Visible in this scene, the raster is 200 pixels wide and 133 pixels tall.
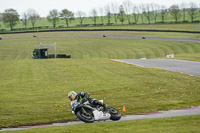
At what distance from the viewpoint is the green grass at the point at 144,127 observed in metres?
13.7

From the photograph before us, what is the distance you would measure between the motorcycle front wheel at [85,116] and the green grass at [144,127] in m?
0.65

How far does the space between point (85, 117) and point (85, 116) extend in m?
0.09

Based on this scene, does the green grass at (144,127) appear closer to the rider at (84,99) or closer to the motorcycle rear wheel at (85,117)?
the motorcycle rear wheel at (85,117)

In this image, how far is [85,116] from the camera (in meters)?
16.1

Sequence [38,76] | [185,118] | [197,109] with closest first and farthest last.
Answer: [185,118], [197,109], [38,76]

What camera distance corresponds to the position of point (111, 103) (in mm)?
21047

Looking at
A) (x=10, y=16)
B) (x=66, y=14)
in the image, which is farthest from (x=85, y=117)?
(x=66, y=14)

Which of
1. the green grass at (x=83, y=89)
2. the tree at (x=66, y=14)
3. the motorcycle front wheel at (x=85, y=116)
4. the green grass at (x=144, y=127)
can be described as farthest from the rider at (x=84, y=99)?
the tree at (x=66, y=14)

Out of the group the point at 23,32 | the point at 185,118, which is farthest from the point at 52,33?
the point at 185,118

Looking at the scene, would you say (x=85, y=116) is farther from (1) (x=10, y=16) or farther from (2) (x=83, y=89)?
(1) (x=10, y=16)

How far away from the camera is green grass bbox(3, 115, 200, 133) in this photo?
13.7m

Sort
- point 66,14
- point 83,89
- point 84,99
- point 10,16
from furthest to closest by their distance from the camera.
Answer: point 66,14 < point 10,16 < point 83,89 < point 84,99

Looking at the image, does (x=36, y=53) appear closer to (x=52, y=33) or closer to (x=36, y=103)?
(x=36, y=103)

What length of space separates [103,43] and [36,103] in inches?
2471
